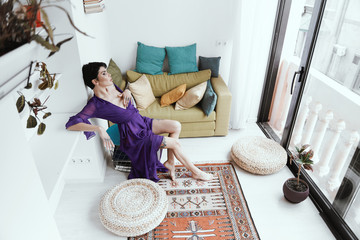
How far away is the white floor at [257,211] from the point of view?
7.73 ft

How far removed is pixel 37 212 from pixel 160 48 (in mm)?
2897

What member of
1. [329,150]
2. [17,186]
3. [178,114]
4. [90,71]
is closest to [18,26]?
[17,186]

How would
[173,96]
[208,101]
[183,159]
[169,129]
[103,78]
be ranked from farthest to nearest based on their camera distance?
[173,96] < [208,101] < [169,129] < [183,159] < [103,78]

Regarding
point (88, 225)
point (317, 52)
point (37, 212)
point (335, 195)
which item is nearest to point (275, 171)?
point (335, 195)

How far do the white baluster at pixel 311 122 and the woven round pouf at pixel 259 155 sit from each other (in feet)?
0.96

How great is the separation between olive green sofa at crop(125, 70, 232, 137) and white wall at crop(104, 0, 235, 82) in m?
0.38

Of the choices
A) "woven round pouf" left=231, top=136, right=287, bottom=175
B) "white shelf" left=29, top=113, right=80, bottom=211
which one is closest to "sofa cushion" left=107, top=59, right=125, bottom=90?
"white shelf" left=29, top=113, right=80, bottom=211

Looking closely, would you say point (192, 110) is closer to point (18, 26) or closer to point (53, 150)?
point (53, 150)

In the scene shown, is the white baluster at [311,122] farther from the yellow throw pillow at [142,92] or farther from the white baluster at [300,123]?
the yellow throw pillow at [142,92]

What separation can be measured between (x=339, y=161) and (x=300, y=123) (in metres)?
0.77

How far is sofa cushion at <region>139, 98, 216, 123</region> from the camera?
3.34 metres

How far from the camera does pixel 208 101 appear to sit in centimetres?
332

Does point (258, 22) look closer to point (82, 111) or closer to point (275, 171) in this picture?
point (275, 171)

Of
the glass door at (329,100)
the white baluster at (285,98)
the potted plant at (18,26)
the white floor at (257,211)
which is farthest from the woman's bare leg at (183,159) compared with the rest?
the potted plant at (18,26)
